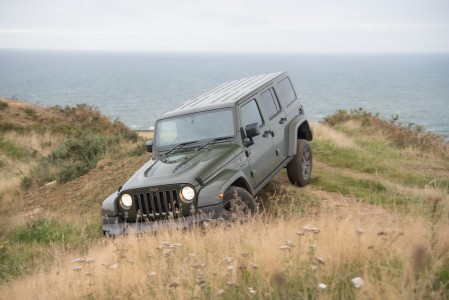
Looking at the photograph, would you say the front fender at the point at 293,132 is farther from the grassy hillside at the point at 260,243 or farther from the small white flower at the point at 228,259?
the small white flower at the point at 228,259

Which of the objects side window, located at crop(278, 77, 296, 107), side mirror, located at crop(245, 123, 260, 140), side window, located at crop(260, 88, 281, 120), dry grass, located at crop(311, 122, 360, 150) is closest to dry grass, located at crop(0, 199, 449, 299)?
side mirror, located at crop(245, 123, 260, 140)

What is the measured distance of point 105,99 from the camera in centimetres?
7631

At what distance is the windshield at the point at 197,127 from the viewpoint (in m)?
6.98

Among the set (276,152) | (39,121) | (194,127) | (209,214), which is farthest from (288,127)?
(39,121)

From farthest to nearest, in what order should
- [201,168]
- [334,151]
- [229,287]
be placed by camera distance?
[334,151] → [201,168] → [229,287]

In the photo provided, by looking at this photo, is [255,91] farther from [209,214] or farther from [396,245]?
[396,245]

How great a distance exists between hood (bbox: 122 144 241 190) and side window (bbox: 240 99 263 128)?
1.88 ft

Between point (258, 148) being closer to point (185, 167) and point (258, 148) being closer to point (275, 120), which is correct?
point (275, 120)

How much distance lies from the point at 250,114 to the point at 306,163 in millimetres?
2141

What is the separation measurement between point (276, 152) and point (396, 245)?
14.0ft

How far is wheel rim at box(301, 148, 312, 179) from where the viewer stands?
28.8 ft

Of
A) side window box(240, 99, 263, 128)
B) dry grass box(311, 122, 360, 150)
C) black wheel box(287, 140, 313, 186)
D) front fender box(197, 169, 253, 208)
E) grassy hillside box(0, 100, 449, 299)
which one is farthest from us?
dry grass box(311, 122, 360, 150)

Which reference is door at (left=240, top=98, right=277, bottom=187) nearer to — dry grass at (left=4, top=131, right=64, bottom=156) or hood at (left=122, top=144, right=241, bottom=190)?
hood at (left=122, top=144, right=241, bottom=190)

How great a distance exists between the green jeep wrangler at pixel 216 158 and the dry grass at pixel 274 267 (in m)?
0.79
